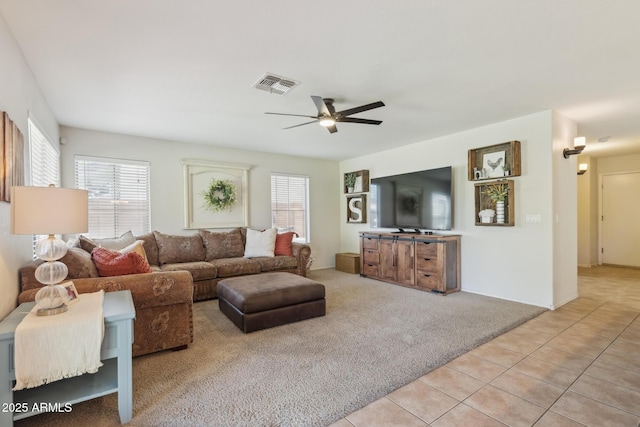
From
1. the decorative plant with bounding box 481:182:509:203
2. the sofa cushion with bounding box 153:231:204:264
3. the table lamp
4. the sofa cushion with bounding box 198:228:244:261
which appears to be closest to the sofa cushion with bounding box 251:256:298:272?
the sofa cushion with bounding box 198:228:244:261

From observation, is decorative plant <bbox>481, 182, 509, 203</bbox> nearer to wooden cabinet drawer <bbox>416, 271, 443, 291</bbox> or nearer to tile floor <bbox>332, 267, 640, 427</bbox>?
wooden cabinet drawer <bbox>416, 271, 443, 291</bbox>

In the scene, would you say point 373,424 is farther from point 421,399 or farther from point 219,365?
point 219,365

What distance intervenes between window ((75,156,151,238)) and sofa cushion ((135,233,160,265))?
1.24 feet

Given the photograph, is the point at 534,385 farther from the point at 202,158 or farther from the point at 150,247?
the point at 202,158

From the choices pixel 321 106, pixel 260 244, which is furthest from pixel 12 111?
pixel 260 244

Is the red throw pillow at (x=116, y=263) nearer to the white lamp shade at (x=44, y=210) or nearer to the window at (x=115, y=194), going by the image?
the white lamp shade at (x=44, y=210)

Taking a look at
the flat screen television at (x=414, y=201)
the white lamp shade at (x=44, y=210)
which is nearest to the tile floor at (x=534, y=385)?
the white lamp shade at (x=44, y=210)

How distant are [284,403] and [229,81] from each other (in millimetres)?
2648

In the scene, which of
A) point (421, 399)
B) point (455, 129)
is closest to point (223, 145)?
point (455, 129)

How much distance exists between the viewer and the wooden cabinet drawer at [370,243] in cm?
535

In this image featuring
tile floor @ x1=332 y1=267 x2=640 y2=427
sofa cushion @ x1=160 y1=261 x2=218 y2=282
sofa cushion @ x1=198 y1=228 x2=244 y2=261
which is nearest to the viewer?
tile floor @ x1=332 y1=267 x2=640 y2=427

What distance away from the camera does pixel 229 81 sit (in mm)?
2803

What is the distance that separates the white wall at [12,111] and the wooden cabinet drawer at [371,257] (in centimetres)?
445

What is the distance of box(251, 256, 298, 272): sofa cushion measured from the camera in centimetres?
471
